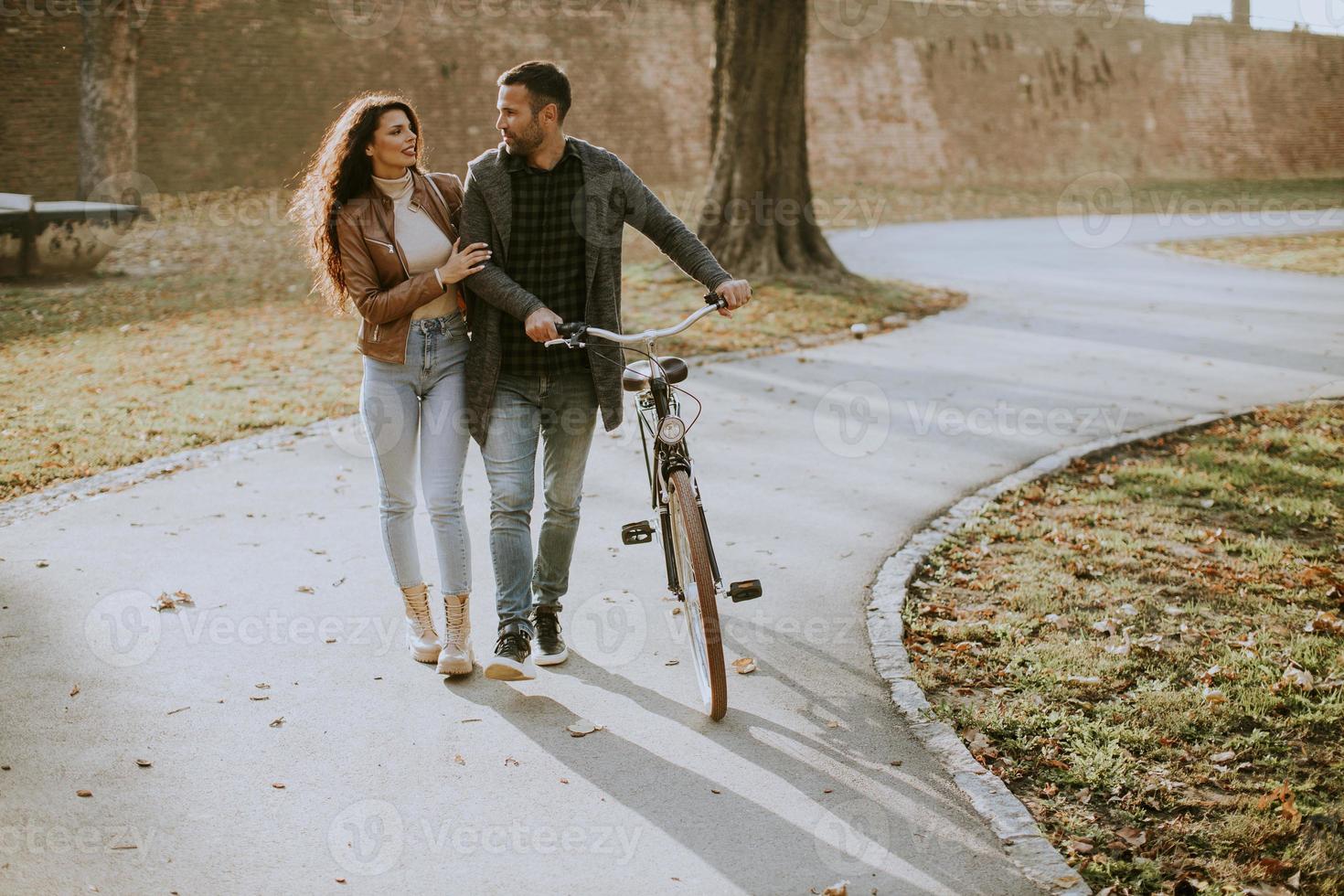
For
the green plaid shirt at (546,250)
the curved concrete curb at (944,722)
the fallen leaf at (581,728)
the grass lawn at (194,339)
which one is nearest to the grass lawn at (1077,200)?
the grass lawn at (194,339)

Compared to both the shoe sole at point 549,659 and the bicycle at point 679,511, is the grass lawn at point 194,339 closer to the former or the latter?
the shoe sole at point 549,659

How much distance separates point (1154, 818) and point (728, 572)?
2358 mm

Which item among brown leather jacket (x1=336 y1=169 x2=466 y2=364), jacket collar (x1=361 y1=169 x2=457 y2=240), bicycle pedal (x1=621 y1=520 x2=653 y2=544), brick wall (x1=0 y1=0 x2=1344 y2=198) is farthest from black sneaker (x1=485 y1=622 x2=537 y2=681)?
brick wall (x1=0 y1=0 x2=1344 y2=198)

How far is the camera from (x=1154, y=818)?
3.47m

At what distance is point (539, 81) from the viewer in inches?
155

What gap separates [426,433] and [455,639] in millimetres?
770

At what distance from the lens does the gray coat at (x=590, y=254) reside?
160 inches

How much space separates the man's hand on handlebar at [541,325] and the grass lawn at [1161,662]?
1.88m

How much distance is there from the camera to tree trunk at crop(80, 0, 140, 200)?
17.5 metres

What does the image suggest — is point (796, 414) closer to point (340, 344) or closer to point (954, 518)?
point (954, 518)

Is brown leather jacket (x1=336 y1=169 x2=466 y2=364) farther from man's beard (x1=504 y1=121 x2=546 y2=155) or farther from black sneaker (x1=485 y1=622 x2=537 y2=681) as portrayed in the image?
black sneaker (x1=485 y1=622 x2=537 y2=681)

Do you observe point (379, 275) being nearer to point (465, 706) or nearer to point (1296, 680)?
point (465, 706)

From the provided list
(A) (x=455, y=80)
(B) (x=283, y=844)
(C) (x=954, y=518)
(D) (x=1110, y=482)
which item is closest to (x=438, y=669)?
(B) (x=283, y=844)

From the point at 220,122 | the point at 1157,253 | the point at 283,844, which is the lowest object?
the point at 283,844
